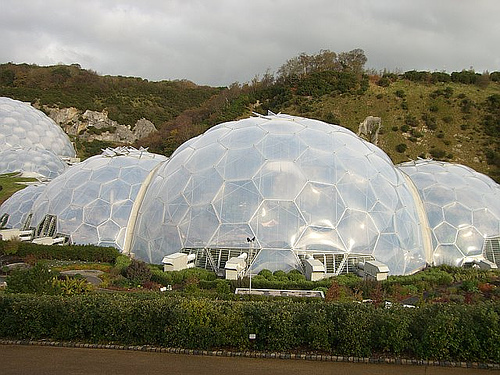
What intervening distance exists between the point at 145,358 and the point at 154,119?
7692cm

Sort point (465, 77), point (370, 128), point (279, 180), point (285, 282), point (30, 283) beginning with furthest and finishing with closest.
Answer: point (465, 77), point (370, 128), point (279, 180), point (285, 282), point (30, 283)

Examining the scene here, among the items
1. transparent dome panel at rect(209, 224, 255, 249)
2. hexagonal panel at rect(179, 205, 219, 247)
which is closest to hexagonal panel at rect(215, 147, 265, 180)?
hexagonal panel at rect(179, 205, 219, 247)

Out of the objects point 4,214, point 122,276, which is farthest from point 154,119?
point 122,276

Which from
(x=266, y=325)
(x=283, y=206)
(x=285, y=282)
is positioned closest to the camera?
(x=266, y=325)

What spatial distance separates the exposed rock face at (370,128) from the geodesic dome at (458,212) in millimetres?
26832

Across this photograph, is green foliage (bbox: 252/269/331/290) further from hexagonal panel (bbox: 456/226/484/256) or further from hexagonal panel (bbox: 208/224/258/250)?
hexagonal panel (bbox: 456/226/484/256)

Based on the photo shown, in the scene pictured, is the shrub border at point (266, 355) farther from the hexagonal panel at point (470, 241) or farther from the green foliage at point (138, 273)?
the hexagonal panel at point (470, 241)

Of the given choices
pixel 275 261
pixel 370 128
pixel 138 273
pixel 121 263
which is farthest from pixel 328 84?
pixel 138 273

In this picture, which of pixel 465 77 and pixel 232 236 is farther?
pixel 465 77

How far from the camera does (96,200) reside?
21.0 m

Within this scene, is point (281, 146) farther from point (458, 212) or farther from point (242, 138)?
point (458, 212)

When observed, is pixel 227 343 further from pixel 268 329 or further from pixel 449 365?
pixel 449 365

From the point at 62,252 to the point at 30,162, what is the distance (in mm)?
27135

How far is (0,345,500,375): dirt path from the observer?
7.64 m
